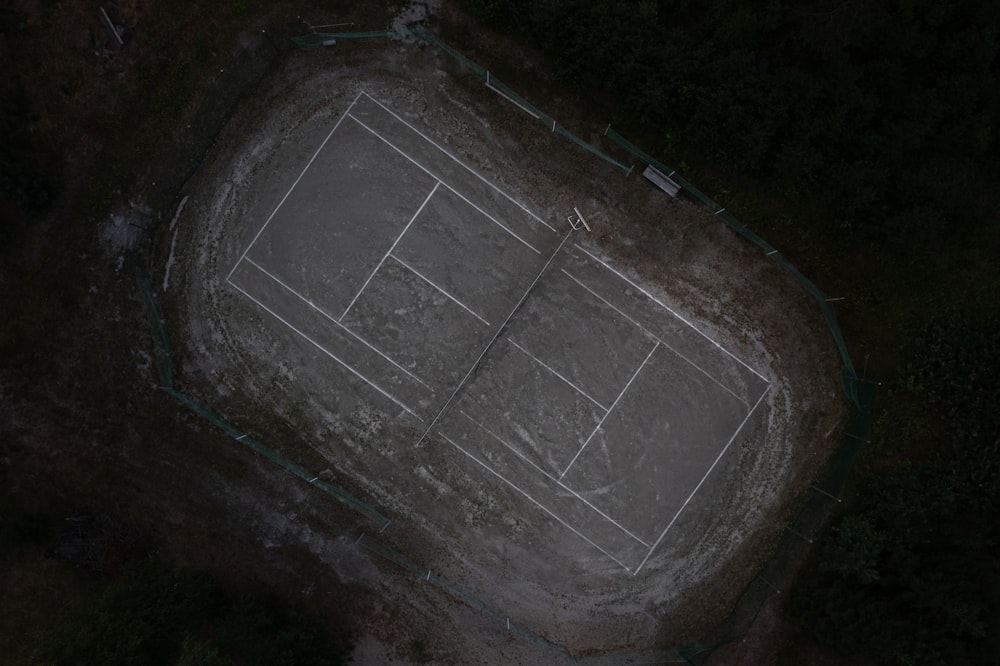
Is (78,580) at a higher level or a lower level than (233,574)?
lower

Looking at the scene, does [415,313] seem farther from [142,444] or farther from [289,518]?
[142,444]

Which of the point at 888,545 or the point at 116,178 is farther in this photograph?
the point at 116,178

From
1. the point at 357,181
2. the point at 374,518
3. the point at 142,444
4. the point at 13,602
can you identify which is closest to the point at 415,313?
the point at 357,181

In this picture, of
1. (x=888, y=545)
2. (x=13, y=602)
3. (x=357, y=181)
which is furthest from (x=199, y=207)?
(x=888, y=545)

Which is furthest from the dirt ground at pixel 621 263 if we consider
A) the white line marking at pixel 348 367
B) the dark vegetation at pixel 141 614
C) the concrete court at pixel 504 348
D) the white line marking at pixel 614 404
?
the dark vegetation at pixel 141 614

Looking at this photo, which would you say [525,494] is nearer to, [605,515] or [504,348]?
[605,515]

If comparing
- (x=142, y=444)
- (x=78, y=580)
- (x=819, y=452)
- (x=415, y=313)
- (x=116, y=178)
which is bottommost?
(x=78, y=580)

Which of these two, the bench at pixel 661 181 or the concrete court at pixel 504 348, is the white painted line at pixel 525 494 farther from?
the bench at pixel 661 181
